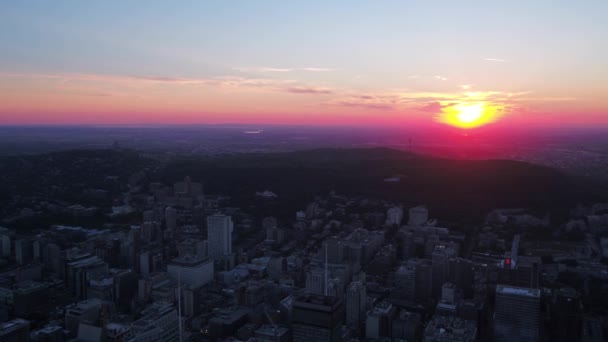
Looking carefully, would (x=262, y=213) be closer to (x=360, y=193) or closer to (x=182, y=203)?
(x=182, y=203)

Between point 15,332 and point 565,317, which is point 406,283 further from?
point 15,332

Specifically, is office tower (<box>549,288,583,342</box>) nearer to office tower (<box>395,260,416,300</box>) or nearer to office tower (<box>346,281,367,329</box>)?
office tower (<box>395,260,416,300</box>)

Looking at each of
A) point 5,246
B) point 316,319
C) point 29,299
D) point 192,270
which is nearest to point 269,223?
point 192,270

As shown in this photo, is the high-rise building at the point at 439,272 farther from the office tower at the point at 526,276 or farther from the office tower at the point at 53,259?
the office tower at the point at 53,259

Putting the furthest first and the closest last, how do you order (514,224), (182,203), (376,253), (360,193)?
(360,193) < (182,203) < (514,224) < (376,253)

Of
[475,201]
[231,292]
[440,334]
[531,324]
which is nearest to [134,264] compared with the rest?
[231,292]

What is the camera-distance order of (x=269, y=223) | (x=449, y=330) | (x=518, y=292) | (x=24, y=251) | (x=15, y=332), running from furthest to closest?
(x=269, y=223) → (x=24, y=251) → (x=518, y=292) → (x=449, y=330) → (x=15, y=332)

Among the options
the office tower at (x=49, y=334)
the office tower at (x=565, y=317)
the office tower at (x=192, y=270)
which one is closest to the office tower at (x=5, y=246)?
the office tower at (x=192, y=270)
